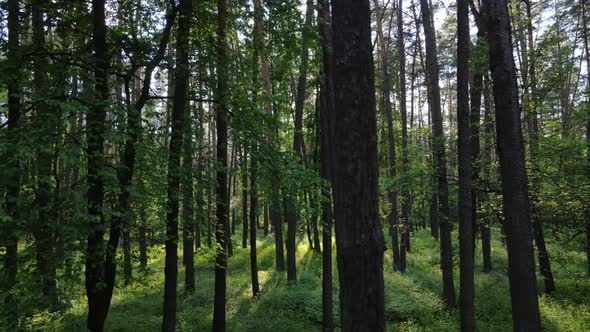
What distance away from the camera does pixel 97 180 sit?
6191mm

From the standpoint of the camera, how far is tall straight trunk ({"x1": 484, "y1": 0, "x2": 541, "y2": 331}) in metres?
6.49

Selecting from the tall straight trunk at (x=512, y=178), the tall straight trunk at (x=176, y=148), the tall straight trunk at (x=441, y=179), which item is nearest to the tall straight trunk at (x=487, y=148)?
the tall straight trunk at (x=441, y=179)

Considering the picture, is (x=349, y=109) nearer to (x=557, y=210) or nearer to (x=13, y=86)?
(x=13, y=86)

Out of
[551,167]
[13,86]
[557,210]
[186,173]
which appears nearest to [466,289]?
[557,210]

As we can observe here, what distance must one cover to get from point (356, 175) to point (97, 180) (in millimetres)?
4570

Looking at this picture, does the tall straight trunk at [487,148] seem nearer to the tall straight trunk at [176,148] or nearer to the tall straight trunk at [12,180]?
the tall straight trunk at [176,148]

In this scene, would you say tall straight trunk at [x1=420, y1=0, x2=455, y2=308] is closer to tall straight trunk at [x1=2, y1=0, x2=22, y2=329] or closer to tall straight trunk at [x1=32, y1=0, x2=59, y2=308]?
tall straight trunk at [x1=32, y1=0, x2=59, y2=308]

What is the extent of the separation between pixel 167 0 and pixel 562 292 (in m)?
17.6

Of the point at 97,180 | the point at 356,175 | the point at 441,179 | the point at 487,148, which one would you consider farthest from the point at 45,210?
the point at 487,148

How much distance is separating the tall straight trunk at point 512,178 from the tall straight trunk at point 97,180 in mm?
6280

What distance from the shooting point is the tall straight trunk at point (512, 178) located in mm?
6494

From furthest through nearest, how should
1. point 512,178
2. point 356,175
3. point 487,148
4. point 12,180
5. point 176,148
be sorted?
point 487,148 → point 176,148 → point 512,178 → point 12,180 → point 356,175

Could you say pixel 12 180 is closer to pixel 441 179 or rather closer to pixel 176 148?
pixel 176 148

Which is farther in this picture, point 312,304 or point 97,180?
point 312,304
